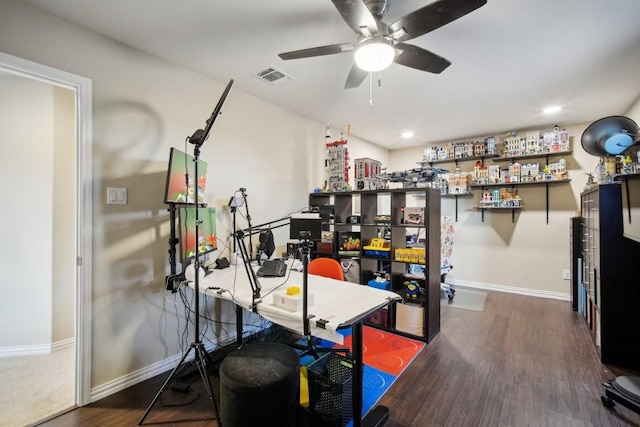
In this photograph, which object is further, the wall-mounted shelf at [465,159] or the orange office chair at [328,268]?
the wall-mounted shelf at [465,159]

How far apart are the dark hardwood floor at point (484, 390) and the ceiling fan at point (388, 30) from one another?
7.59 feet

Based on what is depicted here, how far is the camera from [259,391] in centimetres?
143

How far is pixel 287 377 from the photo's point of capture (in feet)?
4.94

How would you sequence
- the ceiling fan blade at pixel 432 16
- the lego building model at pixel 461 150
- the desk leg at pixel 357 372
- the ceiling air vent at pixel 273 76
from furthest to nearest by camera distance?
the lego building model at pixel 461 150 < the ceiling air vent at pixel 273 76 < the desk leg at pixel 357 372 < the ceiling fan blade at pixel 432 16

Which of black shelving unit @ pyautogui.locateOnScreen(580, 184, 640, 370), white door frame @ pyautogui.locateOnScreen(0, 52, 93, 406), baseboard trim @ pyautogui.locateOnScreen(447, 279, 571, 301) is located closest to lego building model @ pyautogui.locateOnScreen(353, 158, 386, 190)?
black shelving unit @ pyautogui.locateOnScreen(580, 184, 640, 370)

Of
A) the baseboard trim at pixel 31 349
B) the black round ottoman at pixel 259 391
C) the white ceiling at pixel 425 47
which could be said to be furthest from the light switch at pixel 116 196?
the baseboard trim at pixel 31 349

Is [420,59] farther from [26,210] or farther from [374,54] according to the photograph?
[26,210]

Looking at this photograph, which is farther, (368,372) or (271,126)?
(271,126)

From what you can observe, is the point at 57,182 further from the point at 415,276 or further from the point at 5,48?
the point at 415,276

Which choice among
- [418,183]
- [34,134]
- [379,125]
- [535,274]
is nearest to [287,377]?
[418,183]

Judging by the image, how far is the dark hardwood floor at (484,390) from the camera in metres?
1.80

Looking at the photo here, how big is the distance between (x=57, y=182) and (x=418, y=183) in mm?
3718

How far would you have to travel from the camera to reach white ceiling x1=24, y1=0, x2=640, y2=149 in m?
1.79

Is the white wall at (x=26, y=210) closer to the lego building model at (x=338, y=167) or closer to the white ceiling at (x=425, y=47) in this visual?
the white ceiling at (x=425, y=47)
